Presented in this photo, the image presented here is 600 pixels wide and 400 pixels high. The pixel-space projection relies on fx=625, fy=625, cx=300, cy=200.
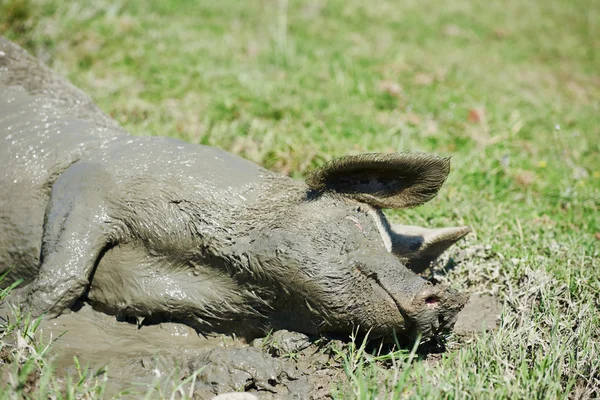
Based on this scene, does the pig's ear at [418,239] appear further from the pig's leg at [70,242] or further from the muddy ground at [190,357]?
the pig's leg at [70,242]

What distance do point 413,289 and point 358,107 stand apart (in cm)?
356

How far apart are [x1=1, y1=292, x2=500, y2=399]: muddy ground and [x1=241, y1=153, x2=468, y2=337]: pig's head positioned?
16 centimetres

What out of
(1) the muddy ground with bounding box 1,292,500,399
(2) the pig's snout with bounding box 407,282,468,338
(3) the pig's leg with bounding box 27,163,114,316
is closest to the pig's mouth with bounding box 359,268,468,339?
(2) the pig's snout with bounding box 407,282,468,338

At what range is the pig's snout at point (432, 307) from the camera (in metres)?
2.50

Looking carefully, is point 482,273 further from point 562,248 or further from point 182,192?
point 182,192

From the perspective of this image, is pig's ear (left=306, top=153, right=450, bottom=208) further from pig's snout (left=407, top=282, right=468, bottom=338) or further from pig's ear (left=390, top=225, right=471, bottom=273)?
pig's snout (left=407, top=282, right=468, bottom=338)

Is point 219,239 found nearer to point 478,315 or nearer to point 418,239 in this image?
point 418,239

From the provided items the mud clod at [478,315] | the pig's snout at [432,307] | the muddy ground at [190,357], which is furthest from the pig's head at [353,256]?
the mud clod at [478,315]

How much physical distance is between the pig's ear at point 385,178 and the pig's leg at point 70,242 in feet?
3.30

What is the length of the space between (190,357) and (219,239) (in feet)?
1.79

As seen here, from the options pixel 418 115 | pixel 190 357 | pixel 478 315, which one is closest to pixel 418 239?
→ pixel 478 315

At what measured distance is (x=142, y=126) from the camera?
4.94 metres

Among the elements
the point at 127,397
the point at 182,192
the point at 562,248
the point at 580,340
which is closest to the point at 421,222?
the point at 562,248

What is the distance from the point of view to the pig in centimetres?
261
